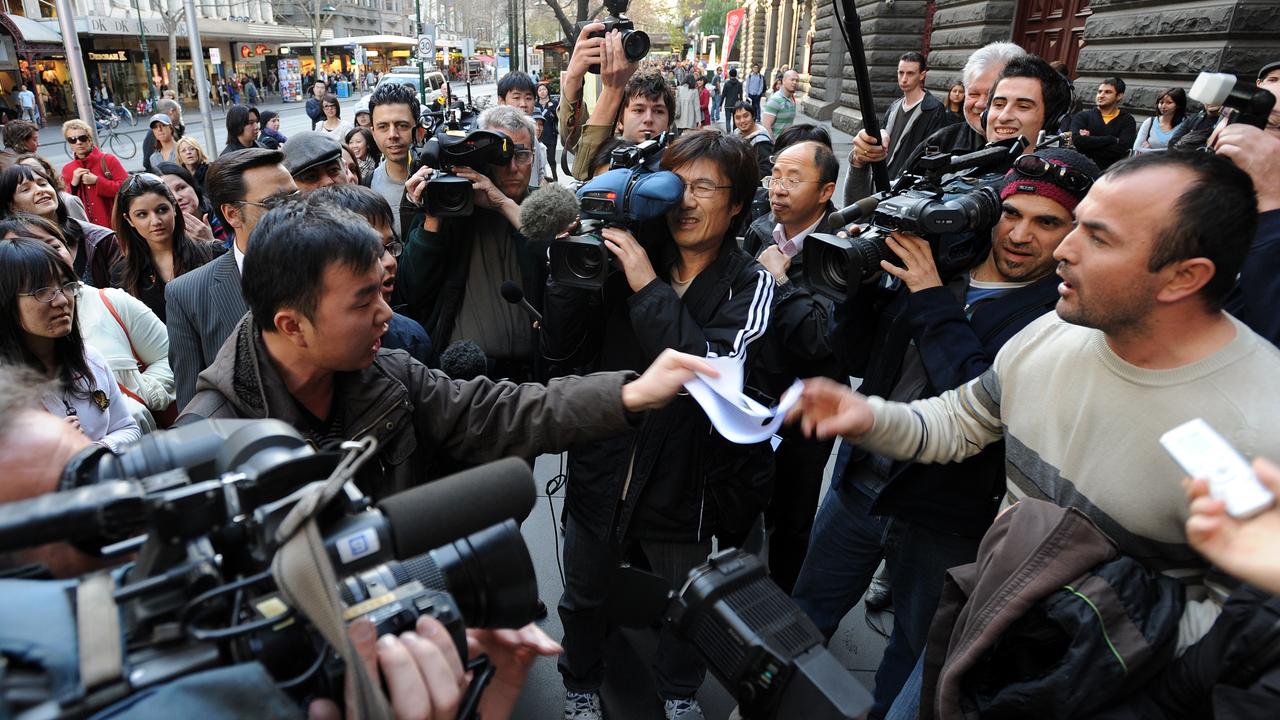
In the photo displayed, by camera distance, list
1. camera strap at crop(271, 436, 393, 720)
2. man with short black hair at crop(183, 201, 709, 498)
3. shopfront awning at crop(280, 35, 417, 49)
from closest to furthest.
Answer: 1. camera strap at crop(271, 436, 393, 720)
2. man with short black hair at crop(183, 201, 709, 498)
3. shopfront awning at crop(280, 35, 417, 49)

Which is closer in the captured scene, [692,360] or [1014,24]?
[692,360]

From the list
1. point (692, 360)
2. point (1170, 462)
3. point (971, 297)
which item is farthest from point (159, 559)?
point (971, 297)

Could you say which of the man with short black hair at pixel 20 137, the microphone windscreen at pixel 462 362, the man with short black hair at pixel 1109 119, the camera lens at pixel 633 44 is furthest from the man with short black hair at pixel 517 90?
the man with short black hair at pixel 1109 119

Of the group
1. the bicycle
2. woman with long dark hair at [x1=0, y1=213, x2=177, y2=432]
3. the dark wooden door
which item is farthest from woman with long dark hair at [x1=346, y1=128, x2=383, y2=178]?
the bicycle

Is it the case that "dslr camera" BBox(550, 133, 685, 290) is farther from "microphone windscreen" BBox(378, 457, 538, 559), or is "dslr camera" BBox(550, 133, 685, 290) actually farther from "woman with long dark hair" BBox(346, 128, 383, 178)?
"woman with long dark hair" BBox(346, 128, 383, 178)

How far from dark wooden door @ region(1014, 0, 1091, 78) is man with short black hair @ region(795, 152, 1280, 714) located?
8391 mm

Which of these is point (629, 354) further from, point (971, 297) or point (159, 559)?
point (159, 559)

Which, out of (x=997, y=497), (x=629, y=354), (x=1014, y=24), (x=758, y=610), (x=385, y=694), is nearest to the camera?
(x=385, y=694)

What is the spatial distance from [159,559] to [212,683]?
0.59 ft

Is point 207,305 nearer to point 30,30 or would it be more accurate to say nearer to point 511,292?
point 511,292

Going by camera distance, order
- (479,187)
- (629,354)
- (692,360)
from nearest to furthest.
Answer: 1. (692,360)
2. (629,354)
3. (479,187)

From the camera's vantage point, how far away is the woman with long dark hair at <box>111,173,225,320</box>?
3.57m

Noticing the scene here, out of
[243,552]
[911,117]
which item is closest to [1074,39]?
[911,117]

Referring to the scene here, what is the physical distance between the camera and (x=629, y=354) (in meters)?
2.44
